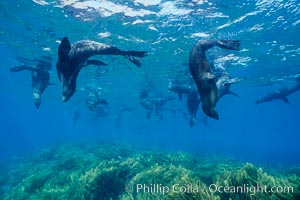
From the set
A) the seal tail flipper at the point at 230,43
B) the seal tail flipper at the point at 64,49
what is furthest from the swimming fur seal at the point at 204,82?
the seal tail flipper at the point at 64,49

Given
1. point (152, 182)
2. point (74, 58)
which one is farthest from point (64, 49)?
point (152, 182)

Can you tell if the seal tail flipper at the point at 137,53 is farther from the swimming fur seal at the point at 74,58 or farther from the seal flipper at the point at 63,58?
the seal flipper at the point at 63,58

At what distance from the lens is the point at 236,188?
7.18 meters

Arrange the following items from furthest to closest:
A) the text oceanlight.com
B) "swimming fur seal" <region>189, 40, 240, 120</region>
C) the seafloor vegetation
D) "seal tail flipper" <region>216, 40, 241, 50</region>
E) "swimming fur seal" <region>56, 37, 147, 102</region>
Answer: the seafloor vegetation < "swimming fur seal" <region>56, 37, 147, 102</region> < the text oceanlight.com < "seal tail flipper" <region>216, 40, 241, 50</region> < "swimming fur seal" <region>189, 40, 240, 120</region>

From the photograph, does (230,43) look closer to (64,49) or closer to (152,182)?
(64,49)

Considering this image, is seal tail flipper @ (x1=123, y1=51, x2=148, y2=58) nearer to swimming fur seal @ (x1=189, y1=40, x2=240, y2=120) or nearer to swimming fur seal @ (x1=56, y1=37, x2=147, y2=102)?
swimming fur seal @ (x1=56, y1=37, x2=147, y2=102)

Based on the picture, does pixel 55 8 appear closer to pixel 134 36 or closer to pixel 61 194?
pixel 134 36

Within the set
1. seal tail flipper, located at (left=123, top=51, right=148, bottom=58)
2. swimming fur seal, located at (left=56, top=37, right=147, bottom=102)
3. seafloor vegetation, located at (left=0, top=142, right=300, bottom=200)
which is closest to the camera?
seal tail flipper, located at (left=123, top=51, right=148, bottom=58)

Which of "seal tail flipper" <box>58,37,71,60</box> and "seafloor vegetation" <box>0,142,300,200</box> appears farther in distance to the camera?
"seafloor vegetation" <box>0,142,300,200</box>

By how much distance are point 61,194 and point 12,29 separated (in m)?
16.6

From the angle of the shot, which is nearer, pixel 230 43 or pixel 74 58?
pixel 230 43

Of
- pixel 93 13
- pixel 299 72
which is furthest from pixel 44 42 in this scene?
pixel 299 72

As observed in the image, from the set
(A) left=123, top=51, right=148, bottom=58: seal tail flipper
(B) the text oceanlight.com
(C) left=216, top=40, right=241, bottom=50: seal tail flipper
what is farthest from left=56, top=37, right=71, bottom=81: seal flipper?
(B) the text oceanlight.com

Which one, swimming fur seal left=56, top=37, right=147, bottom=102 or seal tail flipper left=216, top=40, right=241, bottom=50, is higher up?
seal tail flipper left=216, top=40, right=241, bottom=50
